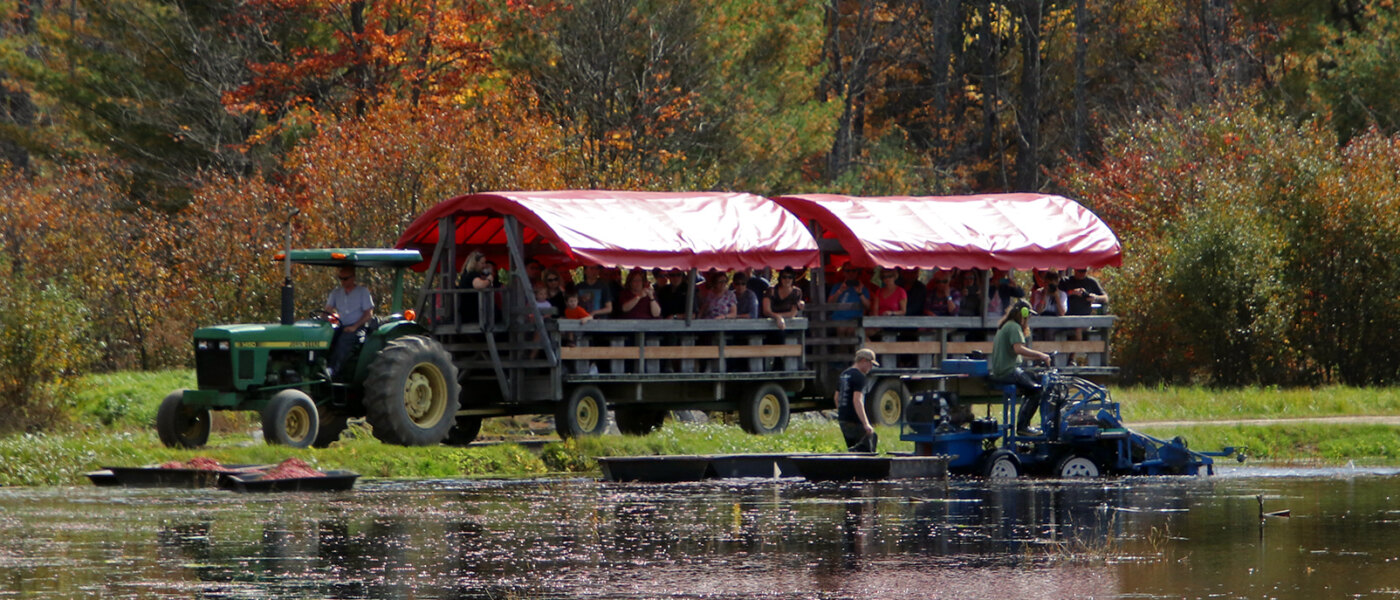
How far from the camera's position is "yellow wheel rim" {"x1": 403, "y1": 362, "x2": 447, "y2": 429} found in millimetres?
24014

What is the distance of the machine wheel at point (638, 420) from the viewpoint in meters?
27.9

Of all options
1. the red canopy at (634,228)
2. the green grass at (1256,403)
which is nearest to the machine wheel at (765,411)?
the red canopy at (634,228)

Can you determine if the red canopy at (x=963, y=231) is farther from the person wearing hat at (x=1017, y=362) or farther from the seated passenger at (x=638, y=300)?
the person wearing hat at (x=1017, y=362)

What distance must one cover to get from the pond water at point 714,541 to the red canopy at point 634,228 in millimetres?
4265

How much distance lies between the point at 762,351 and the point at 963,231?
3.45 meters

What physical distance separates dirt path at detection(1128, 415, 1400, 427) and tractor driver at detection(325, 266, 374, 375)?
10.2 metres

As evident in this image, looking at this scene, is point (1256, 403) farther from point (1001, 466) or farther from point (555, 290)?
point (555, 290)

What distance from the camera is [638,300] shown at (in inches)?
1041

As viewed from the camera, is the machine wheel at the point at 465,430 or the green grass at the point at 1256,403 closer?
the machine wheel at the point at 465,430

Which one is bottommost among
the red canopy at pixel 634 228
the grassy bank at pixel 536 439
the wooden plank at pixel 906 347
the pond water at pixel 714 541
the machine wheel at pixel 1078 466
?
the pond water at pixel 714 541

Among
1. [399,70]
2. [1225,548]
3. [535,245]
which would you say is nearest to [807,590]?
[1225,548]

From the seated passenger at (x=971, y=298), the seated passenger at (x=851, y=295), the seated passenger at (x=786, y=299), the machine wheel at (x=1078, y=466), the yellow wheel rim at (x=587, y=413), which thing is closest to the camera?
the machine wheel at (x=1078, y=466)

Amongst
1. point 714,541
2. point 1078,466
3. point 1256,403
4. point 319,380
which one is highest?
point 319,380

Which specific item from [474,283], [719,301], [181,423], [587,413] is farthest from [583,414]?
[181,423]
